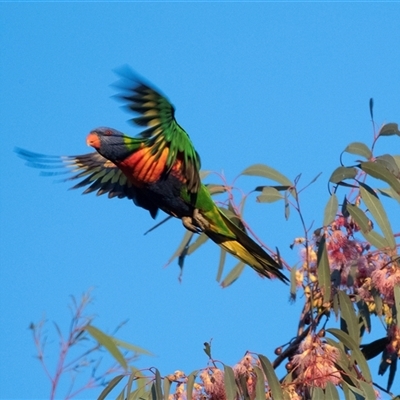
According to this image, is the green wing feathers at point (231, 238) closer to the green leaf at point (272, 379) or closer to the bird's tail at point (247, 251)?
the bird's tail at point (247, 251)

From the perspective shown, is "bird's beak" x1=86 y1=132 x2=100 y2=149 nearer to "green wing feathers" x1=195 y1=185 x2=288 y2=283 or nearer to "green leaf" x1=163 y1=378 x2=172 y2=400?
"green wing feathers" x1=195 y1=185 x2=288 y2=283

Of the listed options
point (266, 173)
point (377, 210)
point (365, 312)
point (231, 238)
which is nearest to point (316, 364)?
point (365, 312)

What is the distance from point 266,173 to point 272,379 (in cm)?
80

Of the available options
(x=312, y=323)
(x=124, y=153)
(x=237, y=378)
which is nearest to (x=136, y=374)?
(x=237, y=378)

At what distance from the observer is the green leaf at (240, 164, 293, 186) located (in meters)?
2.77

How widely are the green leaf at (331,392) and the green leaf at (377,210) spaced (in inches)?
18.8

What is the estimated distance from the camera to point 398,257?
248 centimetres

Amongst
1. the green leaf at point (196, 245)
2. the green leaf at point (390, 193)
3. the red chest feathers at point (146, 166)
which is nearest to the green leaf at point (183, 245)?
the green leaf at point (196, 245)

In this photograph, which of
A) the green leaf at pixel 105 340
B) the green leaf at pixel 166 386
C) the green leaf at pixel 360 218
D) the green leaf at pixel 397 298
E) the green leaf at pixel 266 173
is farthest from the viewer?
the green leaf at pixel 266 173

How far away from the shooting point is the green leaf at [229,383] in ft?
7.06

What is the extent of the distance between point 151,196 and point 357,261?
0.68 metres

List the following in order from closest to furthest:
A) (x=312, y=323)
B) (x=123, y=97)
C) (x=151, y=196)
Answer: (x=123, y=97), (x=312, y=323), (x=151, y=196)

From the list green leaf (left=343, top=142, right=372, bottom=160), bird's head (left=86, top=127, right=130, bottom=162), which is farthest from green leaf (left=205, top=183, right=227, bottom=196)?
green leaf (left=343, top=142, right=372, bottom=160)

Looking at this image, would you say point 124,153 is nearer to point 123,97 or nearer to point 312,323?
point 123,97
